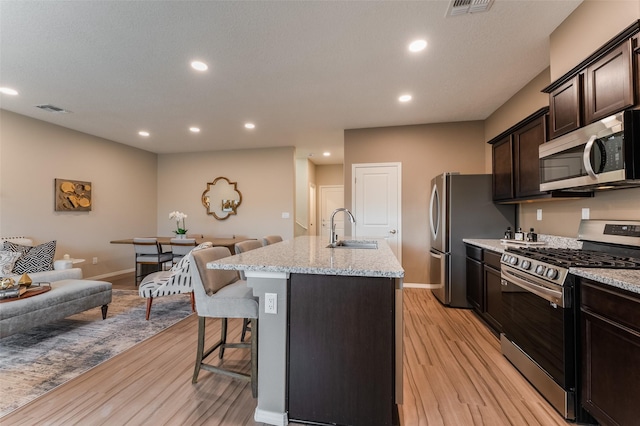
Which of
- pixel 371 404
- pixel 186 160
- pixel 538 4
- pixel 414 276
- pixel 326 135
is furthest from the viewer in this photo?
pixel 186 160

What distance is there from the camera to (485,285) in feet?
9.75

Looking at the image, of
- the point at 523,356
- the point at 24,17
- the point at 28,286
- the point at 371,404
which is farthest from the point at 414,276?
the point at 24,17

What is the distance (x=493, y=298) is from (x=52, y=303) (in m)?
4.28

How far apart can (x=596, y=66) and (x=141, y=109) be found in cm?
482

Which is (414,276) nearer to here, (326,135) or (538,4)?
(326,135)

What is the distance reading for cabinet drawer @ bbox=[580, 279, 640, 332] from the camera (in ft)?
4.02

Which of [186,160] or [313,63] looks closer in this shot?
[313,63]

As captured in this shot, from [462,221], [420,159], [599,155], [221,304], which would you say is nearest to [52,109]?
[221,304]

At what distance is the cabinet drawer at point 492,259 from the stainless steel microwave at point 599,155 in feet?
2.52

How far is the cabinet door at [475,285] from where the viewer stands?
3.09m

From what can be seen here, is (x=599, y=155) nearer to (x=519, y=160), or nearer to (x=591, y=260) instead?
(x=591, y=260)

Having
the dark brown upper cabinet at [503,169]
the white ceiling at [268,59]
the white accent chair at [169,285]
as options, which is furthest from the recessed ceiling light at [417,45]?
the white accent chair at [169,285]

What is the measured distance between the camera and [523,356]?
2088mm

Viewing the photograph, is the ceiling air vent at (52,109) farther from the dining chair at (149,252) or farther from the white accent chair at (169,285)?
the white accent chair at (169,285)
